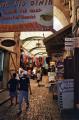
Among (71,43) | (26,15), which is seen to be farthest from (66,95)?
(26,15)

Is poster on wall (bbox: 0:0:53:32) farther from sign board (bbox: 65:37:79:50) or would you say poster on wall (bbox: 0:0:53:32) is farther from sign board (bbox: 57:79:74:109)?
sign board (bbox: 57:79:74:109)

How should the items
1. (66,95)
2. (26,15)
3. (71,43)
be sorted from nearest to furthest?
(71,43) → (66,95) → (26,15)

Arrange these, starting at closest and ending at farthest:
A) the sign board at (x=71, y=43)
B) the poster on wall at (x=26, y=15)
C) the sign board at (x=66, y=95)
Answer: the sign board at (x=71, y=43) < the sign board at (x=66, y=95) < the poster on wall at (x=26, y=15)

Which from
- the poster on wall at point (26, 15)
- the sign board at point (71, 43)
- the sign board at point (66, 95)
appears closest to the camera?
the sign board at point (71, 43)

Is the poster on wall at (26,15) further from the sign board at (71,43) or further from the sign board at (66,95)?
the sign board at (66,95)

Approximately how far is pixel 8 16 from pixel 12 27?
58 centimetres

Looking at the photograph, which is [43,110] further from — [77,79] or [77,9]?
[77,9]

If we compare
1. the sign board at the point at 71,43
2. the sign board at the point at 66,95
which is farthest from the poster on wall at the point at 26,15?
the sign board at the point at 66,95

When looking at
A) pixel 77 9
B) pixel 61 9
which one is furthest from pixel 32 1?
pixel 61 9

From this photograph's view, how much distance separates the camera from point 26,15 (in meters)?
16.9

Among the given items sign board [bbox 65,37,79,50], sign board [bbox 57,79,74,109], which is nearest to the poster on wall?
sign board [bbox 65,37,79,50]

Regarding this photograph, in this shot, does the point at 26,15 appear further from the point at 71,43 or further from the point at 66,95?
the point at 66,95

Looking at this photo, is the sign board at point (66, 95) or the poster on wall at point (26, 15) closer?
the sign board at point (66, 95)

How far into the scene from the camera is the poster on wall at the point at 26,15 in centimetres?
1678
